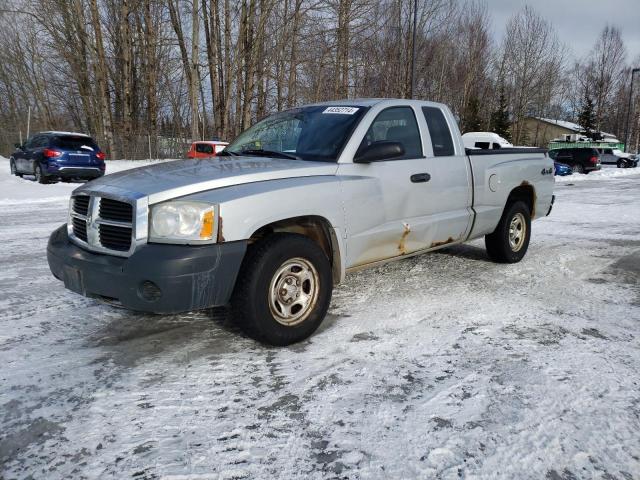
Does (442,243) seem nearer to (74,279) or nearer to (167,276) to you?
(167,276)

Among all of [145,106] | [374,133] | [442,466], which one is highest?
→ [145,106]

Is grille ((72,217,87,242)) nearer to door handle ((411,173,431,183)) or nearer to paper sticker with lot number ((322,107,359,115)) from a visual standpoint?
paper sticker with lot number ((322,107,359,115))

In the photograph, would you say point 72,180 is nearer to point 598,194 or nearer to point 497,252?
point 497,252

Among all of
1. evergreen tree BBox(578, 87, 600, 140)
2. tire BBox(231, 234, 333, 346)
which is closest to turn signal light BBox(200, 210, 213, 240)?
tire BBox(231, 234, 333, 346)

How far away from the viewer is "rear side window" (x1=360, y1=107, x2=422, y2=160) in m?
4.08

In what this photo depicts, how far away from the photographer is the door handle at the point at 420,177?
4.19 meters

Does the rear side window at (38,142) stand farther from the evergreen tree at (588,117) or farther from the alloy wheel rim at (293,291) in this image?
the evergreen tree at (588,117)

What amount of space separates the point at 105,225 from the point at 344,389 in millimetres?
1792

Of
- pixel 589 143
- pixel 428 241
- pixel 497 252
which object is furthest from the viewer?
pixel 589 143

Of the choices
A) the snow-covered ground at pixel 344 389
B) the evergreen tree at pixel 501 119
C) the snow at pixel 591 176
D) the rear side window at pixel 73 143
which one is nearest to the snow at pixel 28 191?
the rear side window at pixel 73 143

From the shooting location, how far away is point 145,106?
125 feet

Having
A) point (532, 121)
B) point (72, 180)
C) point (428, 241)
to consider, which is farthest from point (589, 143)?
point (428, 241)

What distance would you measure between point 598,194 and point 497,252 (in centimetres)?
1107

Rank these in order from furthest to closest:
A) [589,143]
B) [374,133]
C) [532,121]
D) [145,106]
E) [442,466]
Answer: [532,121] < [589,143] < [145,106] < [374,133] < [442,466]
